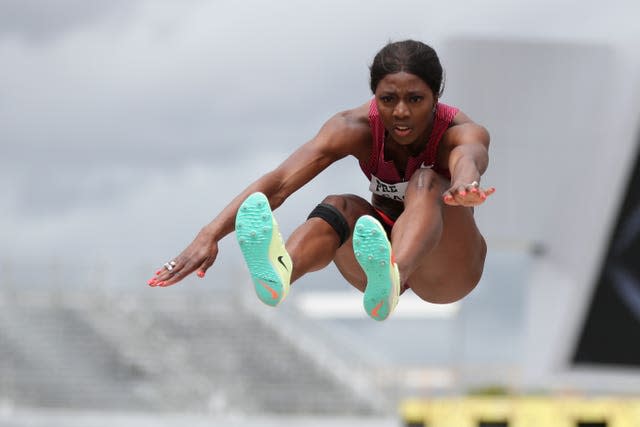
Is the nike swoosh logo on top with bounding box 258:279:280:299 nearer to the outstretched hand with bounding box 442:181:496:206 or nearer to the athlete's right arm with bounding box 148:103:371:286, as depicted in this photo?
the athlete's right arm with bounding box 148:103:371:286

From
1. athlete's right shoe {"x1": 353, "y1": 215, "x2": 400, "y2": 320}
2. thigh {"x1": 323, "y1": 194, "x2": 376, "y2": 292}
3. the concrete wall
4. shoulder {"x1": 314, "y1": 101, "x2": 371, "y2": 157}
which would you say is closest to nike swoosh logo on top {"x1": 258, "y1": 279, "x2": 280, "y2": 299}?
athlete's right shoe {"x1": 353, "y1": 215, "x2": 400, "y2": 320}

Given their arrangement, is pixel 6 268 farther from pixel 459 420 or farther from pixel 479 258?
pixel 479 258

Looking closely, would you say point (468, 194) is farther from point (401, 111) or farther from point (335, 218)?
point (335, 218)

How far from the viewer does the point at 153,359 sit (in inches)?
626

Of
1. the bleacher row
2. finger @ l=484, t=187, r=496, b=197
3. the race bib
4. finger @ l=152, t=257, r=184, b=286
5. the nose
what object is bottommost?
the bleacher row

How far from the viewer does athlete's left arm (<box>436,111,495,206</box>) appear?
13.1ft

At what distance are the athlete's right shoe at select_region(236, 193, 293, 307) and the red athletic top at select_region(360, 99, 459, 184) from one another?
70cm

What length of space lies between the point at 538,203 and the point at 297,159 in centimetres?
1373

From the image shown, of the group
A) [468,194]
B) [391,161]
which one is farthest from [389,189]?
[468,194]

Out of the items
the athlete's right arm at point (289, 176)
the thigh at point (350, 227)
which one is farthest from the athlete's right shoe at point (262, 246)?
the thigh at point (350, 227)

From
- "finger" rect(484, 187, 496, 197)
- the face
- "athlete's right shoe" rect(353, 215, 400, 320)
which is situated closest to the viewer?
"finger" rect(484, 187, 496, 197)

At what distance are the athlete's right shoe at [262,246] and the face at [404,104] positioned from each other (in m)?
0.61

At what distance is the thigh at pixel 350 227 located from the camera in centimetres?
485

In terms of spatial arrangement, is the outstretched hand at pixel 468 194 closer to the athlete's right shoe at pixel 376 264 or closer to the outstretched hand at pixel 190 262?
the athlete's right shoe at pixel 376 264
